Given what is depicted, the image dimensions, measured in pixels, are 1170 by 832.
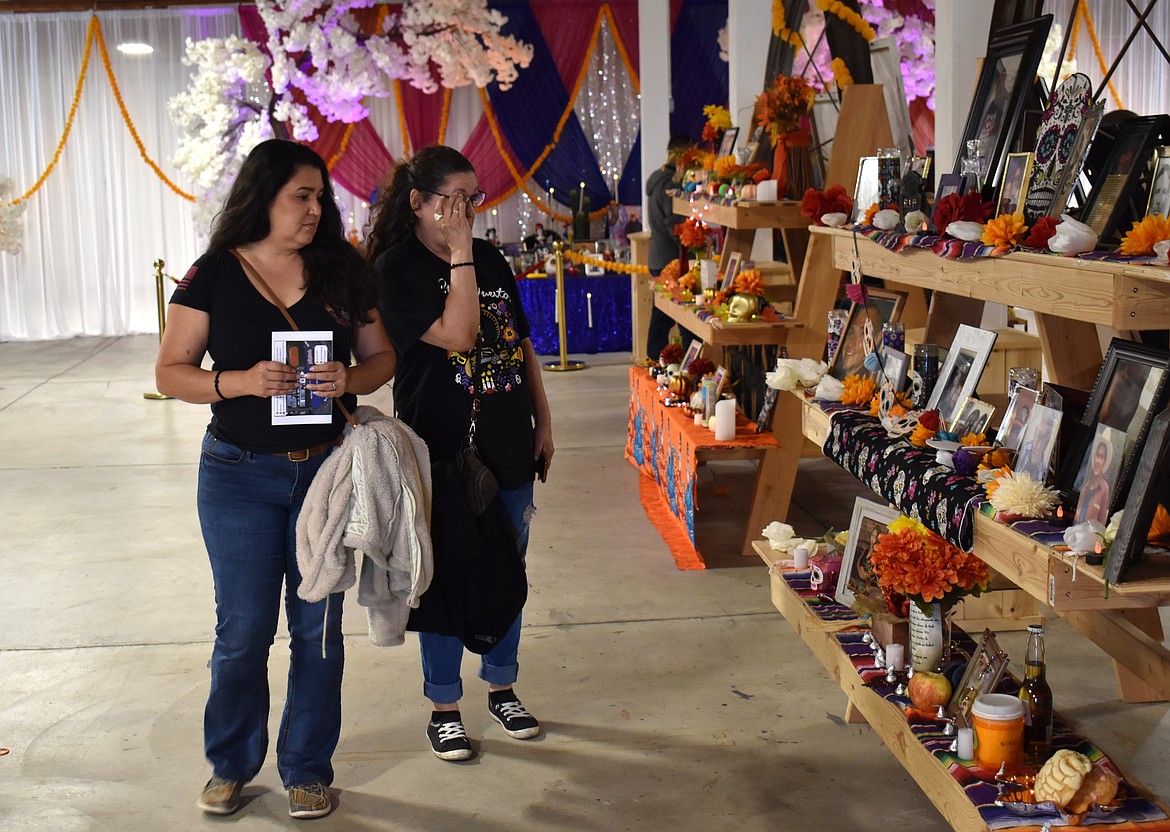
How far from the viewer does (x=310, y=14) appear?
1204 cm

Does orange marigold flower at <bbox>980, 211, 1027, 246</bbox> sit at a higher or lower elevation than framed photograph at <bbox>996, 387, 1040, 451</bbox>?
higher

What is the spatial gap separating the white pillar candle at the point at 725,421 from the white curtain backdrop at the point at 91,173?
9.44m

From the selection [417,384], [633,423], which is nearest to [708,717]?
[417,384]

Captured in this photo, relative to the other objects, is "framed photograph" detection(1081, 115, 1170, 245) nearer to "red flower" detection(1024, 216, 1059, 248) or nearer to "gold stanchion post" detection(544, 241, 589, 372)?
"red flower" detection(1024, 216, 1059, 248)

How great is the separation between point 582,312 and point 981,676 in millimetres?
8434

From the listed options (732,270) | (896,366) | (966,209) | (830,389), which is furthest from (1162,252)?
(732,270)

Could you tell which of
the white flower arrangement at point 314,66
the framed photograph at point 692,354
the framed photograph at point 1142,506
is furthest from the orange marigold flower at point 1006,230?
the white flower arrangement at point 314,66

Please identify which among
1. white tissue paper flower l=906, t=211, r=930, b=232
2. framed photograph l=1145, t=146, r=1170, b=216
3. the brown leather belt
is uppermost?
framed photograph l=1145, t=146, r=1170, b=216

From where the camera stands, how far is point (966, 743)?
A: 8.53ft

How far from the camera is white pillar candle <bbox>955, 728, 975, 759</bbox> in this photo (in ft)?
8.52

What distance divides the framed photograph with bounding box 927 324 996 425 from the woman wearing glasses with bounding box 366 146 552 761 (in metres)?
1.03

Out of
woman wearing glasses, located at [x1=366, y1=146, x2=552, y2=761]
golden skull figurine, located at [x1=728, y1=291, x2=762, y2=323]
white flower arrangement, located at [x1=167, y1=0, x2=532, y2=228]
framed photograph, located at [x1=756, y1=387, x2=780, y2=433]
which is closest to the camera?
woman wearing glasses, located at [x1=366, y1=146, x2=552, y2=761]

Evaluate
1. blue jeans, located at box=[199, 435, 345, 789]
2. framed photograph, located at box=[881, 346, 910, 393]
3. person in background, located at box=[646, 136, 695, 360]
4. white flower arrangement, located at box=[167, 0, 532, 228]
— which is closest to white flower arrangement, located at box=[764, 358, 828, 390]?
framed photograph, located at box=[881, 346, 910, 393]

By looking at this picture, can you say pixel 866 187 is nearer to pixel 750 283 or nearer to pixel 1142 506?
pixel 750 283
